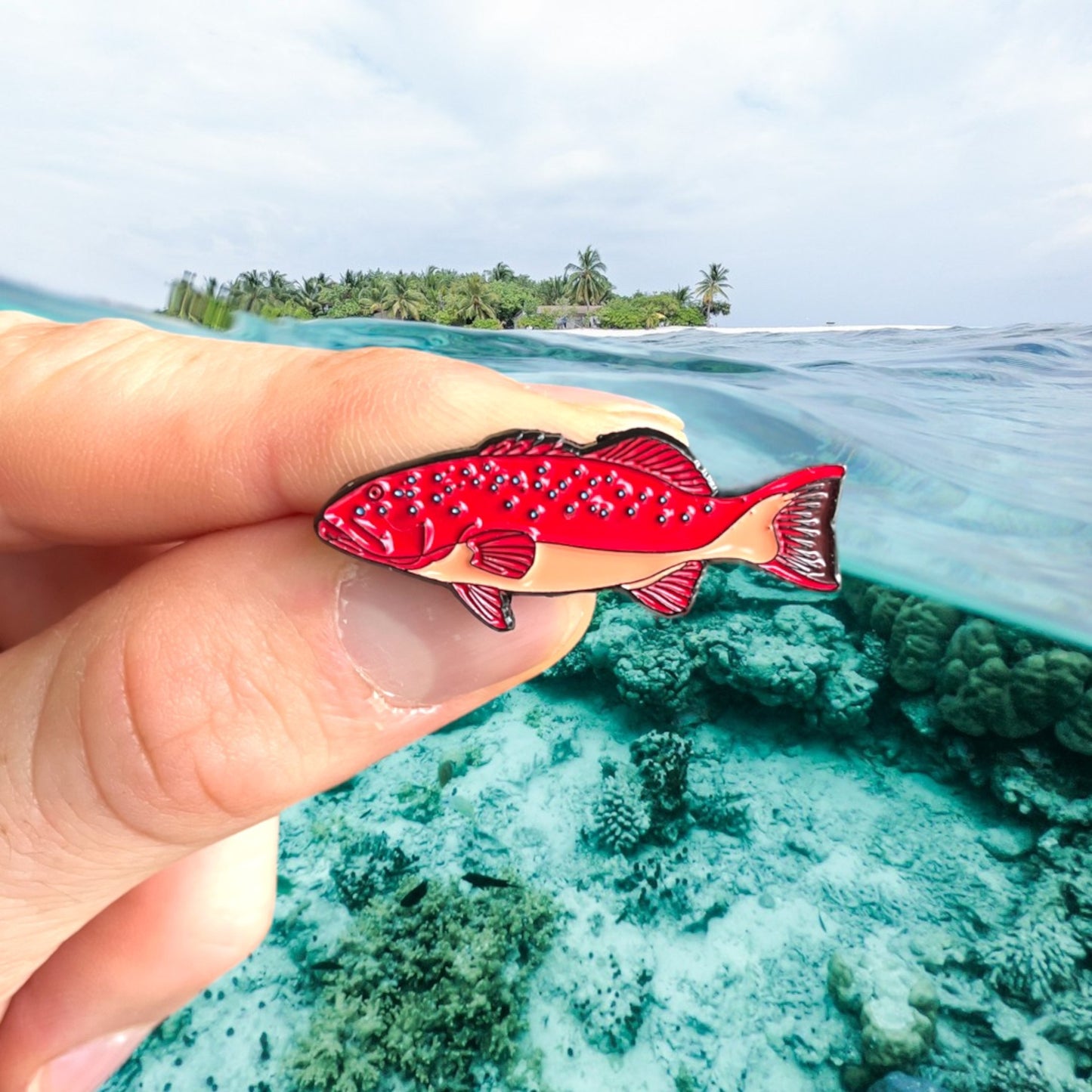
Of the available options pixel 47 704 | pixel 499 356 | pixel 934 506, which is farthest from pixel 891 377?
pixel 47 704

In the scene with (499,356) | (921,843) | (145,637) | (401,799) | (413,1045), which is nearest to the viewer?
(145,637)

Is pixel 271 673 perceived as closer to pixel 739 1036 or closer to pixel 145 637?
pixel 145 637

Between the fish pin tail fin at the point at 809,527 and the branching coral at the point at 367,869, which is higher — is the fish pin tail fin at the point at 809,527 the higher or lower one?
the higher one

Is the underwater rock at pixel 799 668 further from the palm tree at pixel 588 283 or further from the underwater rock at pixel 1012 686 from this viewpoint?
the palm tree at pixel 588 283

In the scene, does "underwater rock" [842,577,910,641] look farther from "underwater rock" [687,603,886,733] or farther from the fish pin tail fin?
the fish pin tail fin

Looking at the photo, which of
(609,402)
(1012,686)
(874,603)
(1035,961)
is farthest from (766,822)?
(609,402)

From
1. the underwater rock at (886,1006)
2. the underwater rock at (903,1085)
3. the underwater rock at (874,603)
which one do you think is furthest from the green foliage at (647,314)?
the underwater rock at (903,1085)
